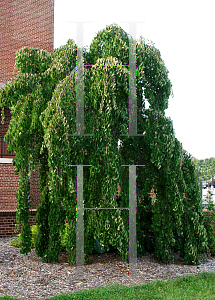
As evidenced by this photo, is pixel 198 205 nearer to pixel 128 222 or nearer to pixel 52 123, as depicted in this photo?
pixel 128 222

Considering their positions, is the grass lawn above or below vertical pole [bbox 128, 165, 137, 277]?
below

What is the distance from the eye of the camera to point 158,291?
3.94 meters

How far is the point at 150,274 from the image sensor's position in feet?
15.5

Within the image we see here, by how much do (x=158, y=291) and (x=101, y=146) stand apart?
7.35 feet

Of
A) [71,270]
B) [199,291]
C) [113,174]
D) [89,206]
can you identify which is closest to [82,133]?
[113,174]

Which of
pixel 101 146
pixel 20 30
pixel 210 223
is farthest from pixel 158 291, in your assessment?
pixel 20 30

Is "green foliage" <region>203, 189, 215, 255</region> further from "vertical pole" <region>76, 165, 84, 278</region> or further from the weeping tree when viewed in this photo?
"vertical pole" <region>76, 165, 84, 278</region>

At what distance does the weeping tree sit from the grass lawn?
76cm

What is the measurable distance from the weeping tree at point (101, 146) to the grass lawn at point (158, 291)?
0.76 m

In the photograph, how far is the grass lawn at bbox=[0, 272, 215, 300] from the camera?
367 cm
